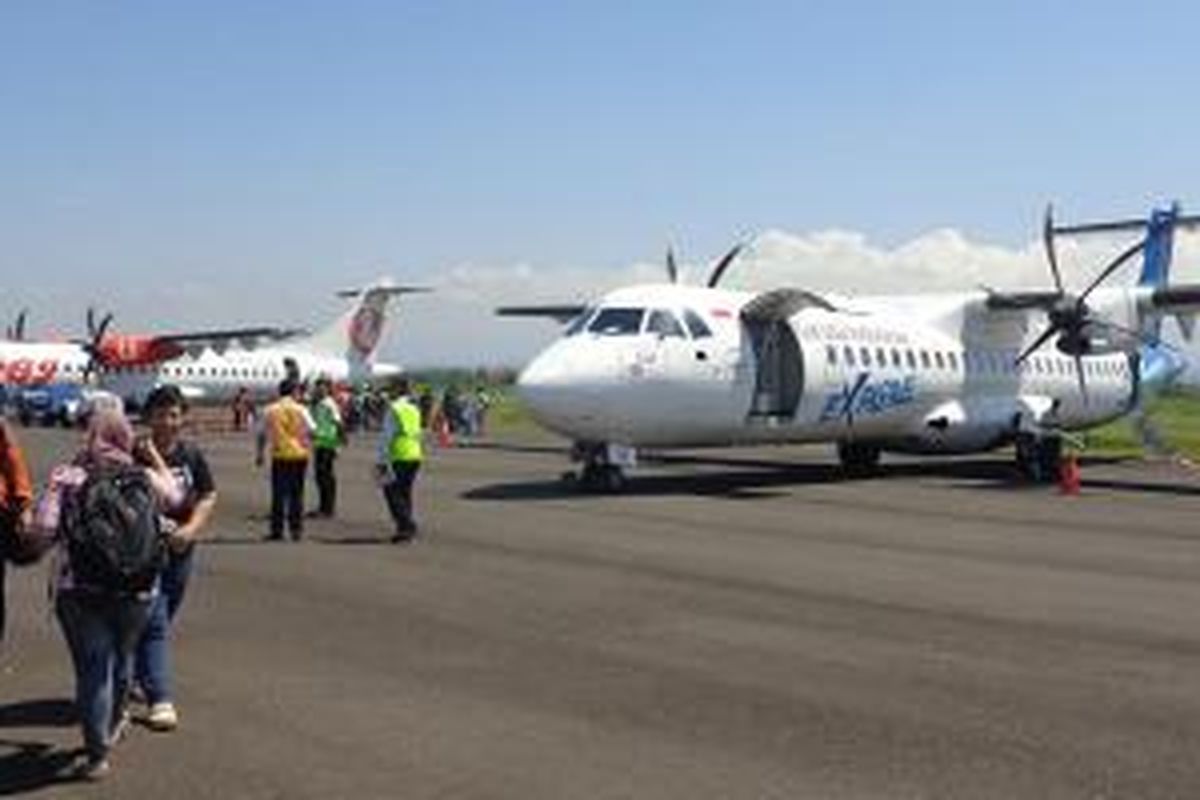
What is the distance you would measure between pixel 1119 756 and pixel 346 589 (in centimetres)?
724

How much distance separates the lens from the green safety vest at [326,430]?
19.5 m

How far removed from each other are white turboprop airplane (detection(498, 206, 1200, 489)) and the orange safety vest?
5.18 metres

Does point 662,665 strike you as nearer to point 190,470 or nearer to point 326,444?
point 190,470

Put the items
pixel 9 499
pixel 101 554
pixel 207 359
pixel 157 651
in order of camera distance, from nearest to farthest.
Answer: pixel 101 554
pixel 9 499
pixel 157 651
pixel 207 359

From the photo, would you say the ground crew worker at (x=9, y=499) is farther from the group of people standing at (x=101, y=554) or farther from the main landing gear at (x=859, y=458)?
the main landing gear at (x=859, y=458)

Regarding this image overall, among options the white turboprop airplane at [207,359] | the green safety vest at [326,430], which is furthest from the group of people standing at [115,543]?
the white turboprop airplane at [207,359]

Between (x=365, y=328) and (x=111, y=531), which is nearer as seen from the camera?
(x=111, y=531)

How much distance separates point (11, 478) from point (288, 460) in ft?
31.2

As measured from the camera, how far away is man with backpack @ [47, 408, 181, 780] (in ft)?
22.5

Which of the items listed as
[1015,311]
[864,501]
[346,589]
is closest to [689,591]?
[346,589]

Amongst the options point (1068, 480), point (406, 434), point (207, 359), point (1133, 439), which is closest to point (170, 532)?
point (406, 434)

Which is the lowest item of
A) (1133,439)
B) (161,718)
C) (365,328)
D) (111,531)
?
(1133,439)

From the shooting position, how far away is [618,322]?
23.3 m

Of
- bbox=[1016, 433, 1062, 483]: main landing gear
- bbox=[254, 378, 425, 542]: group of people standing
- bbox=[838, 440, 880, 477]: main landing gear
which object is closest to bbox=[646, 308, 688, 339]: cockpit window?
bbox=[254, 378, 425, 542]: group of people standing
